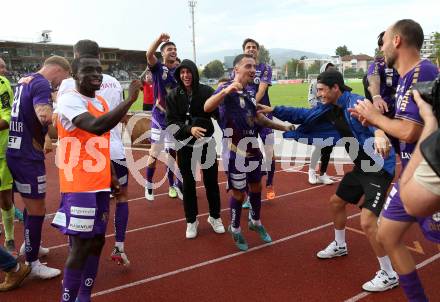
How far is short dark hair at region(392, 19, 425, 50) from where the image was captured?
9.36ft

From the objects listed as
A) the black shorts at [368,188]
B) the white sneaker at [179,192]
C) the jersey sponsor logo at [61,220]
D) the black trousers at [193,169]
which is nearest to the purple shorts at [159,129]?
the white sneaker at [179,192]

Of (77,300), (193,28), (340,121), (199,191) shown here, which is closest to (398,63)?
(340,121)

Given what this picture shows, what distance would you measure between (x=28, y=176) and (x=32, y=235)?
59 cm

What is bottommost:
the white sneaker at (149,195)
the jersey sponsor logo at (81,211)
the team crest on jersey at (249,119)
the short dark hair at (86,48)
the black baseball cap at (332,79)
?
the white sneaker at (149,195)

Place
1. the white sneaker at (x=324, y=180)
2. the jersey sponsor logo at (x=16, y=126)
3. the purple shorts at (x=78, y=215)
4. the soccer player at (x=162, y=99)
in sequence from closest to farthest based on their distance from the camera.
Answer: the purple shorts at (x=78, y=215) < the jersey sponsor logo at (x=16, y=126) < the soccer player at (x=162, y=99) < the white sneaker at (x=324, y=180)

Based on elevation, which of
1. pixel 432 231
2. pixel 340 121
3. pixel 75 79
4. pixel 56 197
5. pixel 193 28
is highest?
pixel 193 28

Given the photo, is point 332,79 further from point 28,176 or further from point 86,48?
point 28,176

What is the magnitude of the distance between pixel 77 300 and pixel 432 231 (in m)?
2.77

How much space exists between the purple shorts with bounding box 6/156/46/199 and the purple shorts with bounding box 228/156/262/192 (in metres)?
1.98

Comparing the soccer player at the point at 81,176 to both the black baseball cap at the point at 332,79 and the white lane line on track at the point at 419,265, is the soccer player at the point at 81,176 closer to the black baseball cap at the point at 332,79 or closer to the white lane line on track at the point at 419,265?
the black baseball cap at the point at 332,79

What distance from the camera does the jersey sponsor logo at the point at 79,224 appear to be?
2.87 metres

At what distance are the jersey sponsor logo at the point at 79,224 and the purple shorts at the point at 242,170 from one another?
1.95m

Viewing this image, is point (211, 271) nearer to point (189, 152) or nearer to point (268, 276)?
point (268, 276)

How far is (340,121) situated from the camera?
13.3 feet
